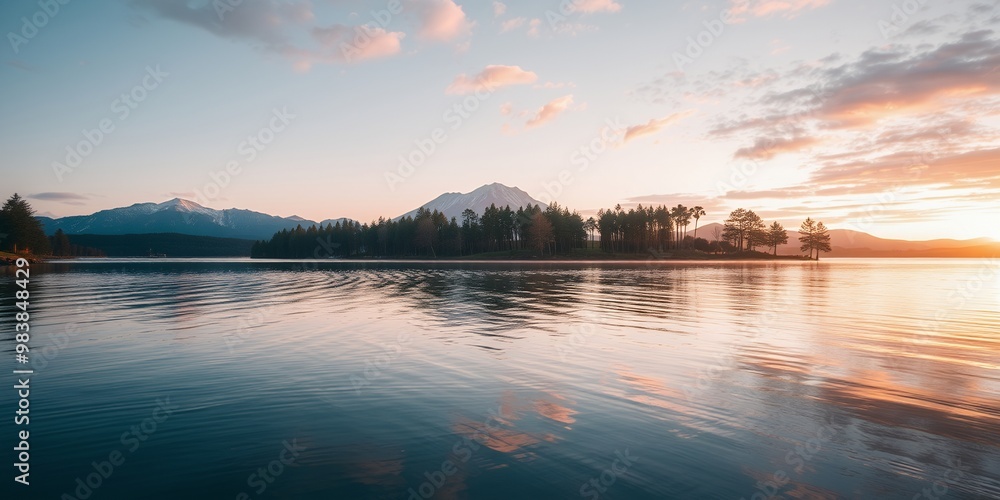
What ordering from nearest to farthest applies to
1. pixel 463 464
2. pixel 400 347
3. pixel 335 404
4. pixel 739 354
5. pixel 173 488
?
pixel 173 488, pixel 463 464, pixel 335 404, pixel 739 354, pixel 400 347

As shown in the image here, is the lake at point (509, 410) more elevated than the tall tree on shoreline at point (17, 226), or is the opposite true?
the tall tree on shoreline at point (17, 226)

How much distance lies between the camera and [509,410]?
13211 mm

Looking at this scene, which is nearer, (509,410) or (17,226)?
(509,410)

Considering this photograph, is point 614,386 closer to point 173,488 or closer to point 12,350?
point 173,488

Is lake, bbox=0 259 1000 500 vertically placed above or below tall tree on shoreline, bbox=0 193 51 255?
below

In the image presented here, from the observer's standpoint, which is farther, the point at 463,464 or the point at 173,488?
the point at 463,464

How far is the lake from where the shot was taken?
356 inches

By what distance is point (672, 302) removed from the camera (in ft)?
136

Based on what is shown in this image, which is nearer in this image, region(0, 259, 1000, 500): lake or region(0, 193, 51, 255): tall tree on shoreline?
region(0, 259, 1000, 500): lake

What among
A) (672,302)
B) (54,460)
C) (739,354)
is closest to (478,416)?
(54,460)

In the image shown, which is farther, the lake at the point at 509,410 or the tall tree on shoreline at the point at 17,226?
the tall tree on shoreline at the point at 17,226

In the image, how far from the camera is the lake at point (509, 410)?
9.04 metres

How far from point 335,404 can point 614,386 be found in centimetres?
839

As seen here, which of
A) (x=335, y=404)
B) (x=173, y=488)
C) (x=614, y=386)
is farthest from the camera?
(x=614, y=386)
